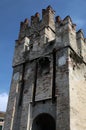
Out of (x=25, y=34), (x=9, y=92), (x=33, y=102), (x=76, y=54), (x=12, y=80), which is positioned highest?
(x=25, y=34)

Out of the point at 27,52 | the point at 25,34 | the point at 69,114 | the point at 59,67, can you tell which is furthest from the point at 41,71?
the point at 25,34

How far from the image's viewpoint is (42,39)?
12.8 m

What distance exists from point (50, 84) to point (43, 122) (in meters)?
2.43

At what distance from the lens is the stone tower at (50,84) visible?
9451 mm

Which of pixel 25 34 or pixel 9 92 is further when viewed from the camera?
pixel 25 34

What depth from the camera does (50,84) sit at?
34.7 feet

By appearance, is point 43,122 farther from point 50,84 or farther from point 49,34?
point 49,34

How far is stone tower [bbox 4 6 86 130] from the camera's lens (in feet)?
31.0

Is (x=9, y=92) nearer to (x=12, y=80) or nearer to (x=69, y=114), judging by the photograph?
(x=12, y=80)

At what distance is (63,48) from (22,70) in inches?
130

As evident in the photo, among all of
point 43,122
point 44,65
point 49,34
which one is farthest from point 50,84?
point 49,34

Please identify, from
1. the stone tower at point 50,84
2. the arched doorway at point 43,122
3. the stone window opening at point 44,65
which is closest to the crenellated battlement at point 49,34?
the stone tower at point 50,84

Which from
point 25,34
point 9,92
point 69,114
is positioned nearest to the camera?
point 69,114

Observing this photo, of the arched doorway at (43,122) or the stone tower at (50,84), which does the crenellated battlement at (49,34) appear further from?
the arched doorway at (43,122)
